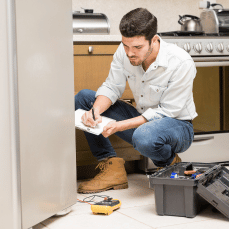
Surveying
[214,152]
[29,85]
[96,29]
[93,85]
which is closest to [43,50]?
[29,85]

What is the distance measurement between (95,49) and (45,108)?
92 cm

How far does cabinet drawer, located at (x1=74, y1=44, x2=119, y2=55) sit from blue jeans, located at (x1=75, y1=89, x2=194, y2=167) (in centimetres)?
25

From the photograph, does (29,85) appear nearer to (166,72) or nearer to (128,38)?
(128,38)

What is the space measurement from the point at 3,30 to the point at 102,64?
1104 millimetres

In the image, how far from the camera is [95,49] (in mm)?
2303

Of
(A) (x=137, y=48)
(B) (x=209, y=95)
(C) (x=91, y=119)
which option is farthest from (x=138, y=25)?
(B) (x=209, y=95)

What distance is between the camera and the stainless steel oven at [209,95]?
2.53 m

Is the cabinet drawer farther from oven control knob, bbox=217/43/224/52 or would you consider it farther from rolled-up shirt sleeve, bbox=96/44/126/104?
oven control knob, bbox=217/43/224/52

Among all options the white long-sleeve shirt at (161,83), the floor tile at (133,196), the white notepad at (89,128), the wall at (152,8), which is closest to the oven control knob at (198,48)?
the white long-sleeve shirt at (161,83)

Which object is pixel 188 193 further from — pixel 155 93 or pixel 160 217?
pixel 155 93

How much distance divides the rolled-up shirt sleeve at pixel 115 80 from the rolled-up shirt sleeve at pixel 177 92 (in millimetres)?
258

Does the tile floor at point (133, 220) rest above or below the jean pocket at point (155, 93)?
below

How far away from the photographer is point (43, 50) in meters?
1.45

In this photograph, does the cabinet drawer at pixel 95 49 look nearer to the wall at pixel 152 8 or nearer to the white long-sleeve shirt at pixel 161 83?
the white long-sleeve shirt at pixel 161 83
